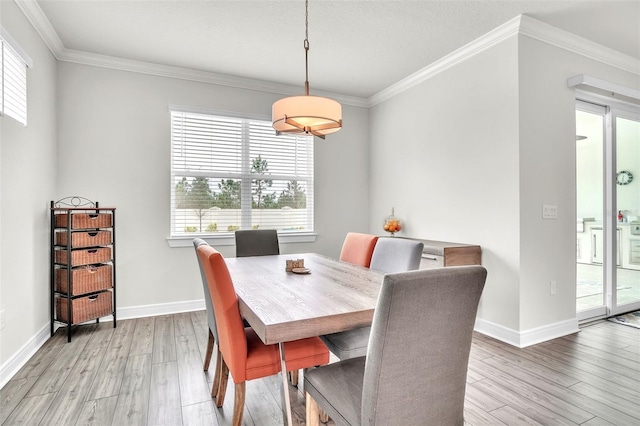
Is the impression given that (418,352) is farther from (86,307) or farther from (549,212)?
(86,307)

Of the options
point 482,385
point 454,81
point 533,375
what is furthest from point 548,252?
point 454,81

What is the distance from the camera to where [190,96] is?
3.85 metres

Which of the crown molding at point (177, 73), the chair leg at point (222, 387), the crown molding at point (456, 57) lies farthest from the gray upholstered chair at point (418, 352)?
the crown molding at point (177, 73)

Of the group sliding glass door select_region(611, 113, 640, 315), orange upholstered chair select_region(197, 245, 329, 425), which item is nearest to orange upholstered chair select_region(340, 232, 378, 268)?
orange upholstered chair select_region(197, 245, 329, 425)

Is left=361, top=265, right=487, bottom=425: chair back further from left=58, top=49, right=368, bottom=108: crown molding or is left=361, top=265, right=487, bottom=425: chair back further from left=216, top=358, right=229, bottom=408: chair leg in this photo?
left=58, top=49, right=368, bottom=108: crown molding

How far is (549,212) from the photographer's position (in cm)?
299

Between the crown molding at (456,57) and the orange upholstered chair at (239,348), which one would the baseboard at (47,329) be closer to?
the orange upholstered chair at (239,348)

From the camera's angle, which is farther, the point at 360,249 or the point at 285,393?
the point at 360,249

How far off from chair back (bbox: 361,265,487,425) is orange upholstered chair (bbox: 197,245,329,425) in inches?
25.2

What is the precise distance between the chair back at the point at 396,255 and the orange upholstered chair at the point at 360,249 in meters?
0.07

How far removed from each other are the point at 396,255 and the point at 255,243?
1485 mm

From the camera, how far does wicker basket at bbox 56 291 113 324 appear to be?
2.98 metres

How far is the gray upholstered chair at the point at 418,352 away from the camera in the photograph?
3.45 ft

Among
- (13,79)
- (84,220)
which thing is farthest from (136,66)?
(84,220)
